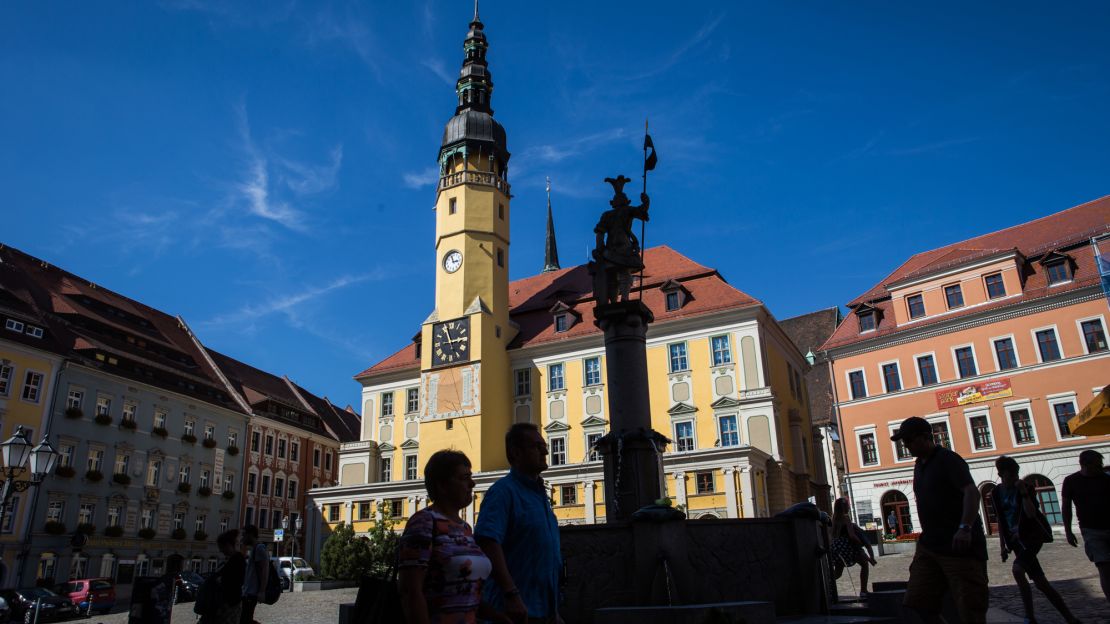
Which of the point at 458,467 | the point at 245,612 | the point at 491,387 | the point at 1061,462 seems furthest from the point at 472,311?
the point at 458,467

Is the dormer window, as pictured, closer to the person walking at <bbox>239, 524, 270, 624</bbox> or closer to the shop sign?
the shop sign

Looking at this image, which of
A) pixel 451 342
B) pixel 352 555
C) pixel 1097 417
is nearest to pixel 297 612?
pixel 352 555

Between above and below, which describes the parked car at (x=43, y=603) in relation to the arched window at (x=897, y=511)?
below

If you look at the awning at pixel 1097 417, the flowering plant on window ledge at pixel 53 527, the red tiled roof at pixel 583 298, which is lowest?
the awning at pixel 1097 417

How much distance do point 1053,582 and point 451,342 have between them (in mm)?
31314

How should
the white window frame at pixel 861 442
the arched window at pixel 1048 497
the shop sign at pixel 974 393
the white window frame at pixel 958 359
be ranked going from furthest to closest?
the white window frame at pixel 861 442
the white window frame at pixel 958 359
the shop sign at pixel 974 393
the arched window at pixel 1048 497

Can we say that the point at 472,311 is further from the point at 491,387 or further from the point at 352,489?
the point at 352,489

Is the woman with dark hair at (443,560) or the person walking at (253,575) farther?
the person walking at (253,575)

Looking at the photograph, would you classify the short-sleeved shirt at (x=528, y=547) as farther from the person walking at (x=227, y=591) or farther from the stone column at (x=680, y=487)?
the stone column at (x=680, y=487)

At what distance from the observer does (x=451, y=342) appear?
42125 mm

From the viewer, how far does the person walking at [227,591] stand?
7703 millimetres

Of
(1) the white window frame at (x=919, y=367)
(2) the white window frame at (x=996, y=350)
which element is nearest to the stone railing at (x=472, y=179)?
(1) the white window frame at (x=919, y=367)

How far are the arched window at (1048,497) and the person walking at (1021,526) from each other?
27808 mm

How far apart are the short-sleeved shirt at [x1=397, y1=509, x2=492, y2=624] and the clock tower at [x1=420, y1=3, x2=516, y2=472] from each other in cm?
3617
